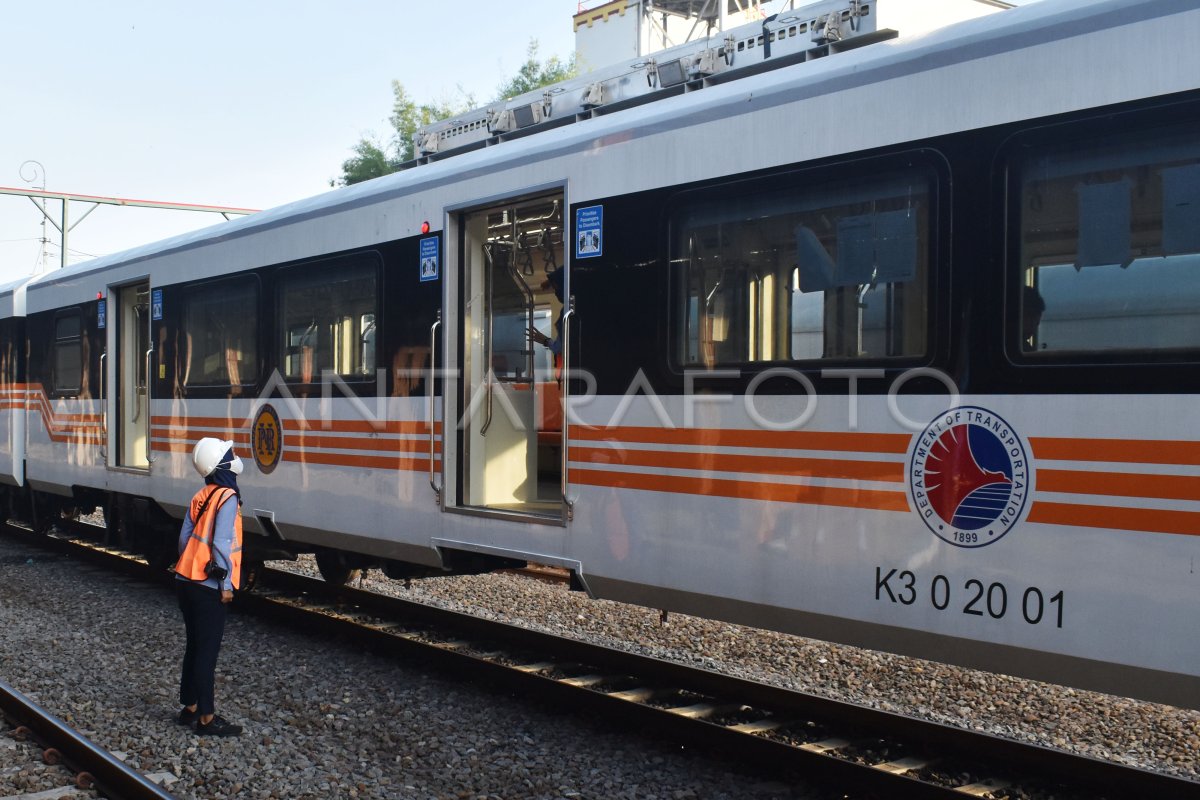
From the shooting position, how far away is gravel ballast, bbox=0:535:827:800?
514 cm

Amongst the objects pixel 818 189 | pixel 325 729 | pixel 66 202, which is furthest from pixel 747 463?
pixel 66 202

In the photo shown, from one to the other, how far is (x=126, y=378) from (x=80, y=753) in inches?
254

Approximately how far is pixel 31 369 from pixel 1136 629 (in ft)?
41.7

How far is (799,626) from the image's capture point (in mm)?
4871

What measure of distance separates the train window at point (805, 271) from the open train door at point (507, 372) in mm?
1042

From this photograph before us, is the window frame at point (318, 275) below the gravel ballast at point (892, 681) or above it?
above

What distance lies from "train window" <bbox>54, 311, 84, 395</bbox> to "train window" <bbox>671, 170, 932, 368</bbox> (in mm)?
8658

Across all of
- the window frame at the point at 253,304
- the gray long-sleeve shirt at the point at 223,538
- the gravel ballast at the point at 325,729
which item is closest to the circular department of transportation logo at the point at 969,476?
the gravel ballast at the point at 325,729

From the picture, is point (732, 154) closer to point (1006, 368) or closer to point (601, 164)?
point (601, 164)

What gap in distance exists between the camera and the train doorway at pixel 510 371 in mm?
6895

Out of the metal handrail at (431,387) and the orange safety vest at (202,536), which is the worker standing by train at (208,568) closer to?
the orange safety vest at (202,536)

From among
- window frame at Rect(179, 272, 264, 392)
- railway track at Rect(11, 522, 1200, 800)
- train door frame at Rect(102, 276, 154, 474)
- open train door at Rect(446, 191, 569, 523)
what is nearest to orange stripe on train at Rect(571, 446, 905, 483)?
open train door at Rect(446, 191, 569, 523)

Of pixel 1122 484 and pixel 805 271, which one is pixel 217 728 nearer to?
pixel 805 271

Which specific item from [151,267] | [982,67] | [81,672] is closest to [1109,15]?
[982,67]
